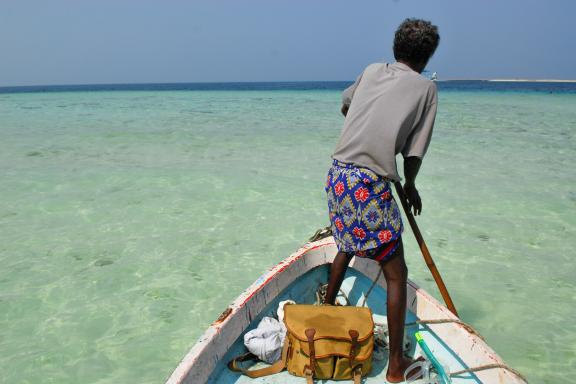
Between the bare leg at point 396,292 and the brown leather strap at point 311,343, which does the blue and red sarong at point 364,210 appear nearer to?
the bare leg at point 396,292

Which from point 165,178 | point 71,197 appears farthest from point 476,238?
point 71,197

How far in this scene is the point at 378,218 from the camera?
7.67ft

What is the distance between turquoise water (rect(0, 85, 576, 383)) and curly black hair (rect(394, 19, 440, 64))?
2757 millimetres

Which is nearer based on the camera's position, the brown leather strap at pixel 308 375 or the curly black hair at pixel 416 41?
the curly black hair at pixel 416 41

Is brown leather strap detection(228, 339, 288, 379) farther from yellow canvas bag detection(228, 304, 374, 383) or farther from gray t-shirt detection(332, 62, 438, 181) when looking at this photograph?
gray t-shirt detection(332, 62, 438, 181)

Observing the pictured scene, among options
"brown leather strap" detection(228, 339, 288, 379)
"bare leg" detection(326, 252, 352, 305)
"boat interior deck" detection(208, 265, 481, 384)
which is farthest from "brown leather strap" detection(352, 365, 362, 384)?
"bare leg" detection(326, 252, 352, 305)

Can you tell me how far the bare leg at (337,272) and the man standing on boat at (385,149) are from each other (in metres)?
0.36

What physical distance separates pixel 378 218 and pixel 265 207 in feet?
16.7

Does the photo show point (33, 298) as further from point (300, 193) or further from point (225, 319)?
point (300, 193)

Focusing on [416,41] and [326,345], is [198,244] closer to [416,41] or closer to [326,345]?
[326,345]

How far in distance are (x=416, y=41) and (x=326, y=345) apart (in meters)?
1.70

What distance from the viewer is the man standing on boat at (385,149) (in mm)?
2217

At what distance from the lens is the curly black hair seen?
2.25 metres

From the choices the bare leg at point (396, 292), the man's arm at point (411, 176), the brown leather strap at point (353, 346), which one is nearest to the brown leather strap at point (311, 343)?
the brown leather strap at point (353, 346)
